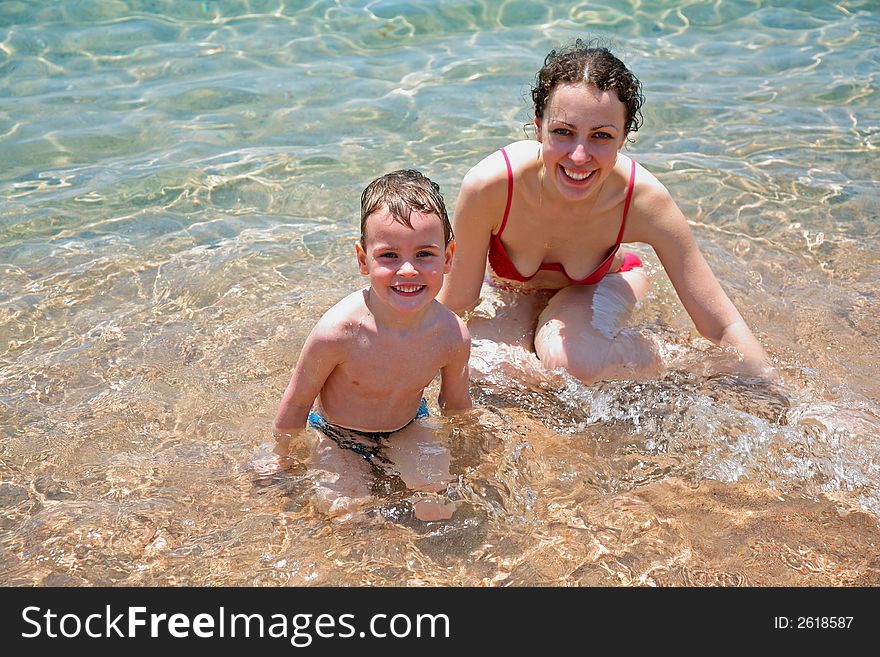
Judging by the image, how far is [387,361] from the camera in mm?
3244

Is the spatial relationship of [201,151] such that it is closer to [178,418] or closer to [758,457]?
[178,418]

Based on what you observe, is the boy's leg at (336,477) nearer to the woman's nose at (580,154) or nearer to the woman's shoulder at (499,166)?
the woman's shoulder at (499,166)

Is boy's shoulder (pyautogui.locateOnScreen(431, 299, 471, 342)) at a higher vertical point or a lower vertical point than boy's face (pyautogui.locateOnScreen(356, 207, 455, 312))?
lower

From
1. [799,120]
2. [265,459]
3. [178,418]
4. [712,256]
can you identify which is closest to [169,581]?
[265,459]

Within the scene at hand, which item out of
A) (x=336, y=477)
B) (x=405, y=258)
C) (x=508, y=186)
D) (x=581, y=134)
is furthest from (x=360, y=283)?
(x=405, y=258)

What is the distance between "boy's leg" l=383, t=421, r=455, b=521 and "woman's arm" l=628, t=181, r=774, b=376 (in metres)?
1.37

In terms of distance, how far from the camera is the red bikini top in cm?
401

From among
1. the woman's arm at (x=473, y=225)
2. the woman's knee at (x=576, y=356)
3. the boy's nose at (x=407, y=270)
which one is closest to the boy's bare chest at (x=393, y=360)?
the boy's nose at (x=407, y=270)

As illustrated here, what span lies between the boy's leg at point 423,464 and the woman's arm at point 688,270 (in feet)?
4.48

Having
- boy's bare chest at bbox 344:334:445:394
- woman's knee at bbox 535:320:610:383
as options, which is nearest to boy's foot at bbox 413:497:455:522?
boy's bare chest at bbox 344:334:445:394

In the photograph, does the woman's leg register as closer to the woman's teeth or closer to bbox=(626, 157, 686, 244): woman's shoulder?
bbox=(626, 157, 686, 244): woman's shoulder

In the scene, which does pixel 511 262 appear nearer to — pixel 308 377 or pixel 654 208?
pixel 654 208
